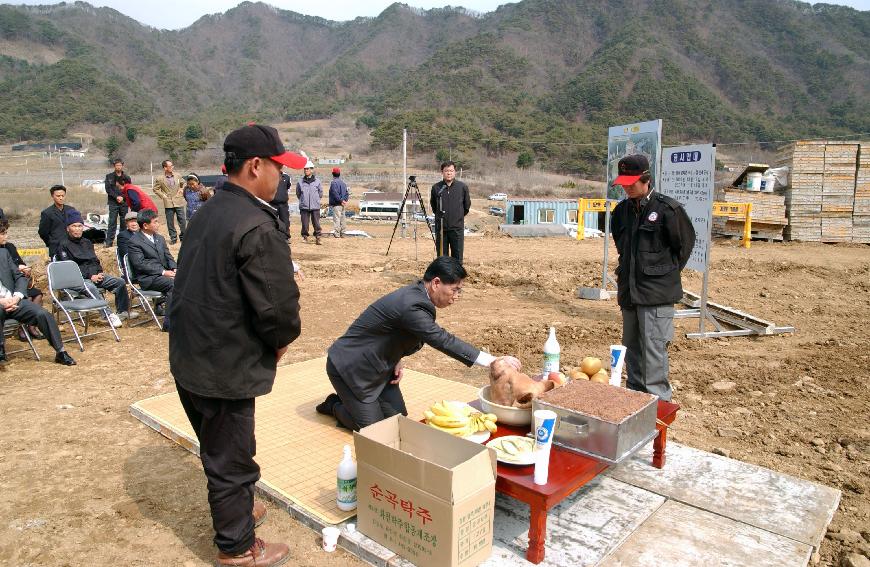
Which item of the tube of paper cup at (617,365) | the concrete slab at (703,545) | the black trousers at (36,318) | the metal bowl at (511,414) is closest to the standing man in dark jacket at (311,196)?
the black trousers at (36,318)

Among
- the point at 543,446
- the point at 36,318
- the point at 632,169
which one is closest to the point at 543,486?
the point at 543,446

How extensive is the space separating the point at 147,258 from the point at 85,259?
78 centimetres

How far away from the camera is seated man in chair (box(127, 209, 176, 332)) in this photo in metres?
7.49

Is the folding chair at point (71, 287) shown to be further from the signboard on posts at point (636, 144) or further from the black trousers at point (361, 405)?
the signboard on posts at point (636, 144)

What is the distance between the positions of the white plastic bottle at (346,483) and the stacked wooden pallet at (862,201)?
17027 mm

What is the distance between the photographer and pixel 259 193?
2.73 m

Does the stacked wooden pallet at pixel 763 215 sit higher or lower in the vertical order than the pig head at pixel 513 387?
higher

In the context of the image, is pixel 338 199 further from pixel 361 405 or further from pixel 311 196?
pixel 361 405

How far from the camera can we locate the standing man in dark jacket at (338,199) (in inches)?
598

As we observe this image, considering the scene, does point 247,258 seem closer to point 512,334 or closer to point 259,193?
point 259,193

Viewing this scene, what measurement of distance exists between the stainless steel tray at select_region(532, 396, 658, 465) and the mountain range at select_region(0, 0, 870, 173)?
41.5 meters

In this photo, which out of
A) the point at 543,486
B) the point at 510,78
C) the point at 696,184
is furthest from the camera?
the point at 510,78

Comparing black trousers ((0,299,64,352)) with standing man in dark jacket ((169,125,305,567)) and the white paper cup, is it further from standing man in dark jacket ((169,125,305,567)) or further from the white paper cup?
the white paper cup

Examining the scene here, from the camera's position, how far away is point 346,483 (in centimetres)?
321
